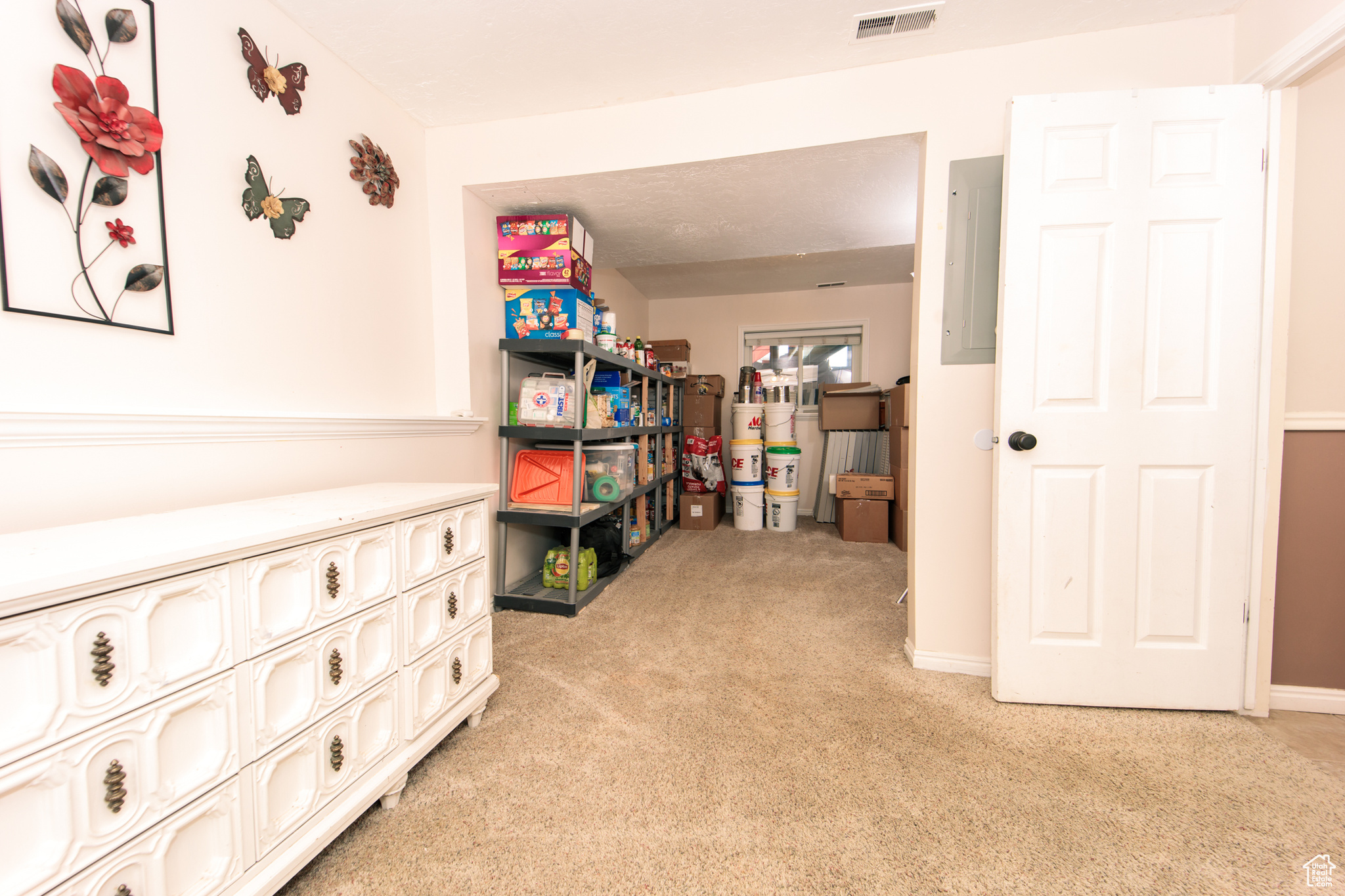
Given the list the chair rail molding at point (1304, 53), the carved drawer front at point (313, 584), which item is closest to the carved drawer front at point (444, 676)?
the carved drawer front at point (313, 584)

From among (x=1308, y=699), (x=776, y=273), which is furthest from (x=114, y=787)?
(x=776, y=273)

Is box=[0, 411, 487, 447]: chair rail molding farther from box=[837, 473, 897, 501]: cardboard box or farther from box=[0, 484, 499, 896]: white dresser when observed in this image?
box=[837, 473, 897, 501]: cardboard box

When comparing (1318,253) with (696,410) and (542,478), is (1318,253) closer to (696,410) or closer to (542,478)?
(542,478)

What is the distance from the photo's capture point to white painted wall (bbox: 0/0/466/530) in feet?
3.50

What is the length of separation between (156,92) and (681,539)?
137 inches

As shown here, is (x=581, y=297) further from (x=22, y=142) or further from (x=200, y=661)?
(x=200, y=661)

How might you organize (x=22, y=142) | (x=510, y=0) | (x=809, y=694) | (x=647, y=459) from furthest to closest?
(x=647, y=459), (x=809, y=694), (x=510, y=0), (x=22, y=142)

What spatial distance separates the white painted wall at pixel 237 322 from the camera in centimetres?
107

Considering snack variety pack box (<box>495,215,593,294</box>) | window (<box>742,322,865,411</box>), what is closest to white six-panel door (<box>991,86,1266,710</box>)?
snack variety pack box (<box>495,215,593,294</box>)

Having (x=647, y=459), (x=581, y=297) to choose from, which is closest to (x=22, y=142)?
(x=581, y=297)

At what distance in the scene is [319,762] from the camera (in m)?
1.04

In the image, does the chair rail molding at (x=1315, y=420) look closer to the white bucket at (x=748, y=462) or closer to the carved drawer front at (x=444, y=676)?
the carved drawer front at (x=444, y=676)

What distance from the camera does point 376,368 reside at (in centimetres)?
193

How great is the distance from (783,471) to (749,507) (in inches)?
16.9
